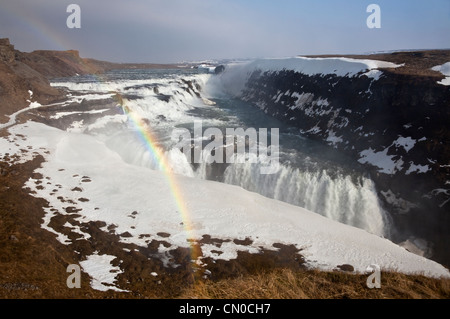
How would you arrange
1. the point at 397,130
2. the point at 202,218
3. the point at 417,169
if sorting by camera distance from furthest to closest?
the point at 397,130 < the point at 417,169 < the point at 202,218

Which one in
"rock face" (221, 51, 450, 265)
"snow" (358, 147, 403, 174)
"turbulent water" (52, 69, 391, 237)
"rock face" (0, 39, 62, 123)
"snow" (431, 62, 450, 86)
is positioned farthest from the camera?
"rock face" (0, 39, 62, 123)

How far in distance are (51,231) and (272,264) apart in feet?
30.0

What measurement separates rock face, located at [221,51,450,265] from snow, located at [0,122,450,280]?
561 cm

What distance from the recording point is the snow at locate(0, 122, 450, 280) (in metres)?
11.6

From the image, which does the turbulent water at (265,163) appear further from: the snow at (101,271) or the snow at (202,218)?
the snow at (101,271)

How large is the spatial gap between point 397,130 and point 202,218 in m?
19.1

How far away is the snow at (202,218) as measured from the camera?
11.6 metres

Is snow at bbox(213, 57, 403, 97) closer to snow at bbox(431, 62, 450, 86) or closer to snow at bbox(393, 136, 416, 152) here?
snow at bbox(431, 62, 450, 86)

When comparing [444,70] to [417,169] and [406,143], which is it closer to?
[406,143]

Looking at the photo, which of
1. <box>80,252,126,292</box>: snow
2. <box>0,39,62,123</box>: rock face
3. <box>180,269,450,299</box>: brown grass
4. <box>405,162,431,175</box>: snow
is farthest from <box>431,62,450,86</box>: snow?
<box>0,39,62,123</box>: rock face

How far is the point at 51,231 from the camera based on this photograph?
11.6m

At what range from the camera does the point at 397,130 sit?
23672 millimetres

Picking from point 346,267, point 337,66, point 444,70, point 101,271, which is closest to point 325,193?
point 346,267
